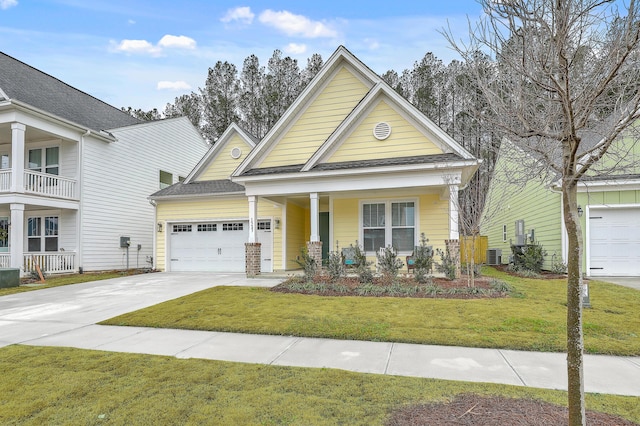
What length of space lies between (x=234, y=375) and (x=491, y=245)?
77.7 ft

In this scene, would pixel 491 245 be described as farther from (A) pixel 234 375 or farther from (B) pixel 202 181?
(A) pixel 234 375

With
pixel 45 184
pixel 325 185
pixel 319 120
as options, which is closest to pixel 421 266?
pixel 325 185

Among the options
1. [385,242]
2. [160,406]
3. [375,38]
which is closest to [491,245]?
[385,242]

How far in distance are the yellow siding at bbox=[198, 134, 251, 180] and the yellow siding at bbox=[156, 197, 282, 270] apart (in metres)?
1.80

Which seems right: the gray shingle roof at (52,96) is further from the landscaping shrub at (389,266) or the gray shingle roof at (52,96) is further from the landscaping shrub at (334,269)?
the landscaping shrub at (389,266)

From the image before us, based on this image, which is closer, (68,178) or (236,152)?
(68,178)

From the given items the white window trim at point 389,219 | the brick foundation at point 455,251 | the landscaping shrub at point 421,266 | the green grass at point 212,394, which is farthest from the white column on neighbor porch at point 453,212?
the green grass at point 212,394

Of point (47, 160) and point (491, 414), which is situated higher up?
point (47, 160)

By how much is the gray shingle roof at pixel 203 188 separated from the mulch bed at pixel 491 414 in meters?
12.7

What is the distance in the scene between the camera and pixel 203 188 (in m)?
16.0

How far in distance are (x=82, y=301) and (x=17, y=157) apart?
825 centimetres

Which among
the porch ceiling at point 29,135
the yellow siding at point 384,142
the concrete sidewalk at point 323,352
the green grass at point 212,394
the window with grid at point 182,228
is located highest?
the porch ceiling at point 29,135

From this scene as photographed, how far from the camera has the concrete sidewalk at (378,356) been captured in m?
4.04

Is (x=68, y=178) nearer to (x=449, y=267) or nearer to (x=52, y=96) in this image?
(x=52, y=96)
